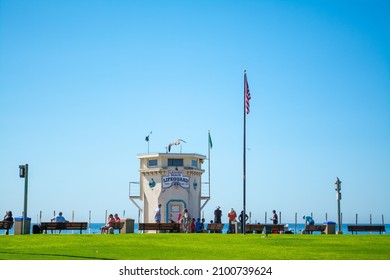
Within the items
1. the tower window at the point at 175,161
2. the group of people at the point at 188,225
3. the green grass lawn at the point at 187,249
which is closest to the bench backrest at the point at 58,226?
the group of people at the point at 188,225

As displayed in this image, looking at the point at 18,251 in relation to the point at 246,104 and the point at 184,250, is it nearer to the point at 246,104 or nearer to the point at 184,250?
the point at 184,250

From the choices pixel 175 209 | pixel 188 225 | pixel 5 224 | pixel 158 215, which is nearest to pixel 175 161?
pixel 175 209

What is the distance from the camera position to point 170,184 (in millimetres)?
41438

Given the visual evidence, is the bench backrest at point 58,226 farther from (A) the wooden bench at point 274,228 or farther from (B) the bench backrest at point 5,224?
(A) the wooden bench at point 274,228

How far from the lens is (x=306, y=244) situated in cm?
2486

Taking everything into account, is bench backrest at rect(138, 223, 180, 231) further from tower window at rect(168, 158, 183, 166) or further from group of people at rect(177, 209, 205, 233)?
tower window at rect(168, 158, 183, 166)

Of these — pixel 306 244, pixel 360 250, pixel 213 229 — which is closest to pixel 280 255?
pixel 360 250

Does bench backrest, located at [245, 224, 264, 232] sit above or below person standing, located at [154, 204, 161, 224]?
below

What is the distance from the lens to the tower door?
41531mm

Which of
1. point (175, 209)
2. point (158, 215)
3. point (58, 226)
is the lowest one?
point (58, 226)

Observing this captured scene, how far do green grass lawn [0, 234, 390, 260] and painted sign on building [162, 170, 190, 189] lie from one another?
13.9 meters

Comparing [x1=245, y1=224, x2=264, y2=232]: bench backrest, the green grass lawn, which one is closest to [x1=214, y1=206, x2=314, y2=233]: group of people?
[x1=245, y1=224, x2=264, y2=232]: bench backrest

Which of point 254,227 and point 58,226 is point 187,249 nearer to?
point 58,226

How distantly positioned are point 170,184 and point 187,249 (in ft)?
63.5
